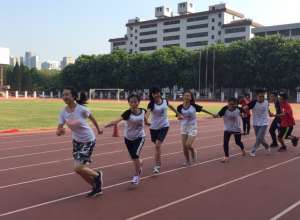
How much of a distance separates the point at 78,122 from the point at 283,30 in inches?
4392

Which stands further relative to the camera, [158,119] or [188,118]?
[188,118]

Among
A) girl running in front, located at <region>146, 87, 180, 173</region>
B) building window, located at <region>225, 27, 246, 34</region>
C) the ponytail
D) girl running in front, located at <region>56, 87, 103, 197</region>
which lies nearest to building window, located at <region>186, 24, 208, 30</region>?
building window, located at <region>225, 27, 246, 34</region>

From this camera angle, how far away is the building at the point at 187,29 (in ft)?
398

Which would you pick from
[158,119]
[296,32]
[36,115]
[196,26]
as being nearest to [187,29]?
[196,26]

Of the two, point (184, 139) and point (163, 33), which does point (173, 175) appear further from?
point (163, 33)

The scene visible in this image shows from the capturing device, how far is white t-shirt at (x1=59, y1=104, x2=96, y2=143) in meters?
7.31

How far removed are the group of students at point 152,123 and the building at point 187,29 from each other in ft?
326

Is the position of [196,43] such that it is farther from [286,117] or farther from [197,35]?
[286,117]

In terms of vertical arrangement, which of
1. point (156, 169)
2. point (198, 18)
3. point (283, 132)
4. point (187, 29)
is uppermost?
point (198, 18)

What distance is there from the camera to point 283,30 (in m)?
113

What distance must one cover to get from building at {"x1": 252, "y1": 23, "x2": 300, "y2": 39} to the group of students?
331 ft

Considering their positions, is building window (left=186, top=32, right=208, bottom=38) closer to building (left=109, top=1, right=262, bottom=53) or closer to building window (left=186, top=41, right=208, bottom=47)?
building (left=109, top=1, right=262, bottom=53)

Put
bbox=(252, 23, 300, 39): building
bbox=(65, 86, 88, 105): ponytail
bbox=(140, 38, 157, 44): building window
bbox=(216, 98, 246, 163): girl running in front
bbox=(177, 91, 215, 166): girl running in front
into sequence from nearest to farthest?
bbox=(65, 86, 88, 105): ponytail < bbox=(177, 91, 215, 166): girl running in front < bbox=(216, 98, 246, 163): girl running in front < bbox=(252, 23, 300, 39): building < bbox=(140, 38, 157, 44): building window

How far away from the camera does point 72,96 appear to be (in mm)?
7254
